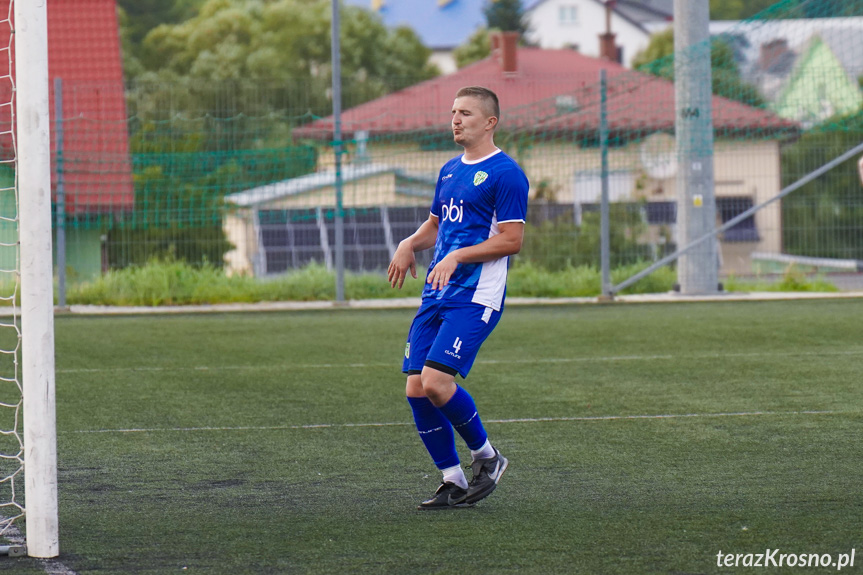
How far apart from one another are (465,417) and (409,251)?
0.74 meters

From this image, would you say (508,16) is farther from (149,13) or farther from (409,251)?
(409,251)

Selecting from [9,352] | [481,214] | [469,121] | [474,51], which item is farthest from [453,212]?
[474,51]

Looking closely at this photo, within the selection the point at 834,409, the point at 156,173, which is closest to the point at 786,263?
the point at 156,173

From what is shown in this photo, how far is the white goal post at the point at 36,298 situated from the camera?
4160mm

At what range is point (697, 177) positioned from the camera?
1565cm

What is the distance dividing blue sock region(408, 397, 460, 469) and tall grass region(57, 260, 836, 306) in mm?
10687

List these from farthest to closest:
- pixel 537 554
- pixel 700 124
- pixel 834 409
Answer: pixel 700 124, pixel 834 409, pixel 537 554

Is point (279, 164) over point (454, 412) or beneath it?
over

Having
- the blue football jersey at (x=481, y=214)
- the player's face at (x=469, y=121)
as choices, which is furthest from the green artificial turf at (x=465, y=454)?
the player's face at (x=469, y=121)

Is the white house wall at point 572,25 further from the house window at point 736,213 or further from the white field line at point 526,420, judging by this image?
the white field line at point 526,420

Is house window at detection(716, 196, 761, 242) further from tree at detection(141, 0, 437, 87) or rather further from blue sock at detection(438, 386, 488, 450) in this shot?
tree at detection(141, 0, 437, 87)

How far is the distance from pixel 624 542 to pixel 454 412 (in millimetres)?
1043

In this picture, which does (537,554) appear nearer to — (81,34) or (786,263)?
(786,263)

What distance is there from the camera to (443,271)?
4.90 metres
